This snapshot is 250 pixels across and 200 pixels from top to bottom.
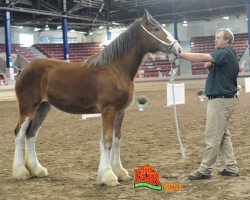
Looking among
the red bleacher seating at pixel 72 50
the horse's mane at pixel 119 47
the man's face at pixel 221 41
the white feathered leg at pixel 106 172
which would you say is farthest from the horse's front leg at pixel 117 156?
the red bleacher seating at pixel 72 50

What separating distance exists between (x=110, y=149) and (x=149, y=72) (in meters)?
32.9

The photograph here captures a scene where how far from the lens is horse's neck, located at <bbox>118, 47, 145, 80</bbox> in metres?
4.97

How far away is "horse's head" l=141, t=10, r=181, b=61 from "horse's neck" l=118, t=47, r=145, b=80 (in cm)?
15

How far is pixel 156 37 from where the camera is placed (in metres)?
4.89

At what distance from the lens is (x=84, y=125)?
10.8 metres

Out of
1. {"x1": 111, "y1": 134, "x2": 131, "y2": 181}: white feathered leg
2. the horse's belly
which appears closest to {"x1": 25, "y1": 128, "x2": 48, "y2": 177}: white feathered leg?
the horse's belly

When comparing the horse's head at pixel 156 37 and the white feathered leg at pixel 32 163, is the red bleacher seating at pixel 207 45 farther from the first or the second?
the white feathered leg at pixel 32 163

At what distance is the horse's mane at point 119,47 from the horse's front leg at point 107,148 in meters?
0.69

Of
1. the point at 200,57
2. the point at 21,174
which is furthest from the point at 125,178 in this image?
the point at 200,57

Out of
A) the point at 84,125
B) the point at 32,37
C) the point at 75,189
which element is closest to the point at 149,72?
the point at 32,37

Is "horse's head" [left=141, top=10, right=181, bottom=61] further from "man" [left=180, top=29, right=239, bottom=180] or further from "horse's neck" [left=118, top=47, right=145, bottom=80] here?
"man" [left=180, top=29, right=239, bottom=180]

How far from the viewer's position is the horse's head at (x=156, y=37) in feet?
15.8

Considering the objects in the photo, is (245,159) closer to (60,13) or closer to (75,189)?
(75,189)

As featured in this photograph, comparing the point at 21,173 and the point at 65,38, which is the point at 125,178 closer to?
the point at 21,173
